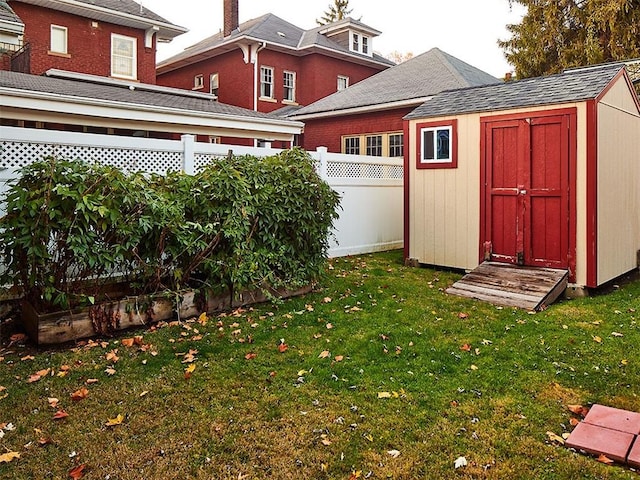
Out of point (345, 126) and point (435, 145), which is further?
point (345, 126)

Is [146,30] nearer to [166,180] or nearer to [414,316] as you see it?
[166,180]

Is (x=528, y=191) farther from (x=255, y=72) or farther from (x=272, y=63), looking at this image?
(x=272, y=63)

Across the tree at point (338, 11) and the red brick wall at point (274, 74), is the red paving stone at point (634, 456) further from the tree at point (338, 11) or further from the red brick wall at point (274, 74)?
the tree at point (338, 11)

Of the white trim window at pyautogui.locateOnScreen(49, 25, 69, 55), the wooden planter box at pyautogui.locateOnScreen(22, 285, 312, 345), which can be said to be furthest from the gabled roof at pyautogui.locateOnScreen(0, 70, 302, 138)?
the wooden planter box at pyautogui.locateOnScreen(22, 285, 312, 345)

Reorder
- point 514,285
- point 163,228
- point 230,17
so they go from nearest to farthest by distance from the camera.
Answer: point 163,228
point 514,285
point 230,17

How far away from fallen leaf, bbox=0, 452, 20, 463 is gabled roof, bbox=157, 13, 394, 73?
60.4 ft

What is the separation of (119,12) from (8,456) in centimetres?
1590

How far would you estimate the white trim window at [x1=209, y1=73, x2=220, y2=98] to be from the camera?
69.6 feet

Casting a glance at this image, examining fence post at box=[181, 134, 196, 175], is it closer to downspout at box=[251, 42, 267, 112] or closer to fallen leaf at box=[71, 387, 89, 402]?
fallen leaf at box=[71, 387, 89, 402]

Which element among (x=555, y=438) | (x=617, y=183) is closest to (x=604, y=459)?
(x=555, y=438)

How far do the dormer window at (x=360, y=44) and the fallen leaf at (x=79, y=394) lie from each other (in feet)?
72.0

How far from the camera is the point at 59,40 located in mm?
15062

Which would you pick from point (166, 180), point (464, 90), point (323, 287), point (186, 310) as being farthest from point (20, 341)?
point (464, 90)

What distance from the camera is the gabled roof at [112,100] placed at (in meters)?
10.1
